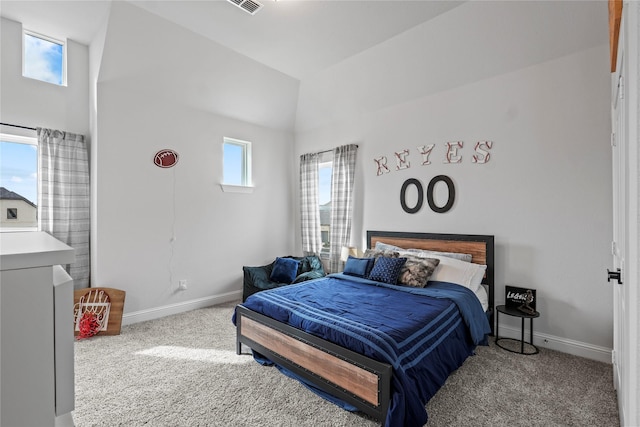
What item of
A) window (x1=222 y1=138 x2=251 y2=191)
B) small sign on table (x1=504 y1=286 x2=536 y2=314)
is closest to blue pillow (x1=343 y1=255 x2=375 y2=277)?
small sign on table (x1=504 y1=286 x2=536 y2=314)

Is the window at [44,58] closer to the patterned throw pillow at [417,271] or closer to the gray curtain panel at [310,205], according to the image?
the gray curtain panel at [310,205]

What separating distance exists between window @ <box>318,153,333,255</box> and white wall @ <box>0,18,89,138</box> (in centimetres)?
310

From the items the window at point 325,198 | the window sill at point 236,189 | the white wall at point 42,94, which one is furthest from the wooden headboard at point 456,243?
the white wall at point 42,94

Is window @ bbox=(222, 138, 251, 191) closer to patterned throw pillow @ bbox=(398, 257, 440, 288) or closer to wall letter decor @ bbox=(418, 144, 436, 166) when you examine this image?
wall letter decor @ bbox=(418, 144, 436, 166)

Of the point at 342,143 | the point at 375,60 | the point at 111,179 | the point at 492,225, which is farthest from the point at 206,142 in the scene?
the point at 492,225

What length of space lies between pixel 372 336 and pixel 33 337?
177 centimetres

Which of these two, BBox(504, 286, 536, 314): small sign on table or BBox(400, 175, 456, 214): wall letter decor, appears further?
BBox(400, 175, 456, 214): wall letter decor

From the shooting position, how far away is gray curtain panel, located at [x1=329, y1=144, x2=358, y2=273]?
4.41 meters

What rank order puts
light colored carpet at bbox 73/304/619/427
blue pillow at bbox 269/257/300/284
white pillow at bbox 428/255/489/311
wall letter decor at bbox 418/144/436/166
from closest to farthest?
light colored carpet at bbox 73/304/619/427 < white pillow at bbox 428/255/489/311 < wall letter decor at bbox 418/144/436/166 < blue pillow at bbox 269/257/300/284

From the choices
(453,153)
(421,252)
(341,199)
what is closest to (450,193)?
(453,153)

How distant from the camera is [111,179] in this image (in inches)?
136

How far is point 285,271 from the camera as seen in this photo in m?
4.36

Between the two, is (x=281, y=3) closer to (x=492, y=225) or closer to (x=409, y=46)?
(x=409, y=46)

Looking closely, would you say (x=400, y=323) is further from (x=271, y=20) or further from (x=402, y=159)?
(x=271, y=20)
